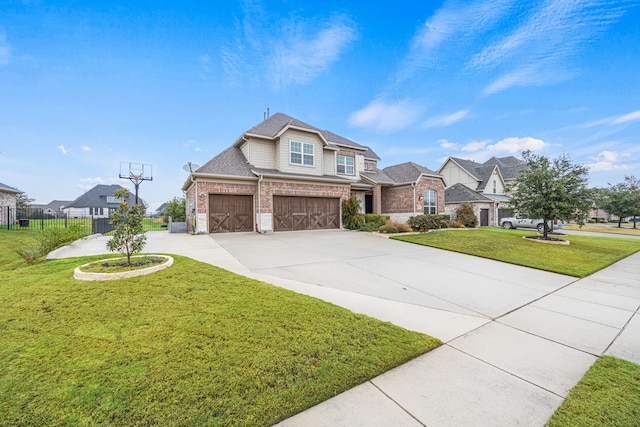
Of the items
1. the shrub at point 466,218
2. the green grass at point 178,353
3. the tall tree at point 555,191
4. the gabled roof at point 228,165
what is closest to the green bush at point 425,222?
the shrub at point 466,218

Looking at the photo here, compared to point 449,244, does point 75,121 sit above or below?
above

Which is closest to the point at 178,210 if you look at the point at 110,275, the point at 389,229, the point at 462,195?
the point at 389,229

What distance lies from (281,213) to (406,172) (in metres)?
12.3

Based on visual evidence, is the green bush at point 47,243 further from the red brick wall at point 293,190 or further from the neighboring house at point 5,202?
the neighboring house at point 5,202

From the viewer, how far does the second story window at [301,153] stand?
52.9 ft

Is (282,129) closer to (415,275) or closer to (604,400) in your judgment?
(415,275)

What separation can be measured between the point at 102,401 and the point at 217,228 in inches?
506

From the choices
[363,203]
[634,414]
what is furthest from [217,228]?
[634,414]

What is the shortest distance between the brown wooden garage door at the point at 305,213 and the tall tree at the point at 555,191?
1066cm

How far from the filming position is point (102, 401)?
76.9 inches

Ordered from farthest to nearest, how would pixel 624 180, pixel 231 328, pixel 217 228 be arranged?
pixel 624 180
pixel 217 228
pixel 231 328

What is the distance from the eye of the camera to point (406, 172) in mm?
21578

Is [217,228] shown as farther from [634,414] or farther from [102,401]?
[634,414]

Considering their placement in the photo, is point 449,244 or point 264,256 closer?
point 264,256
